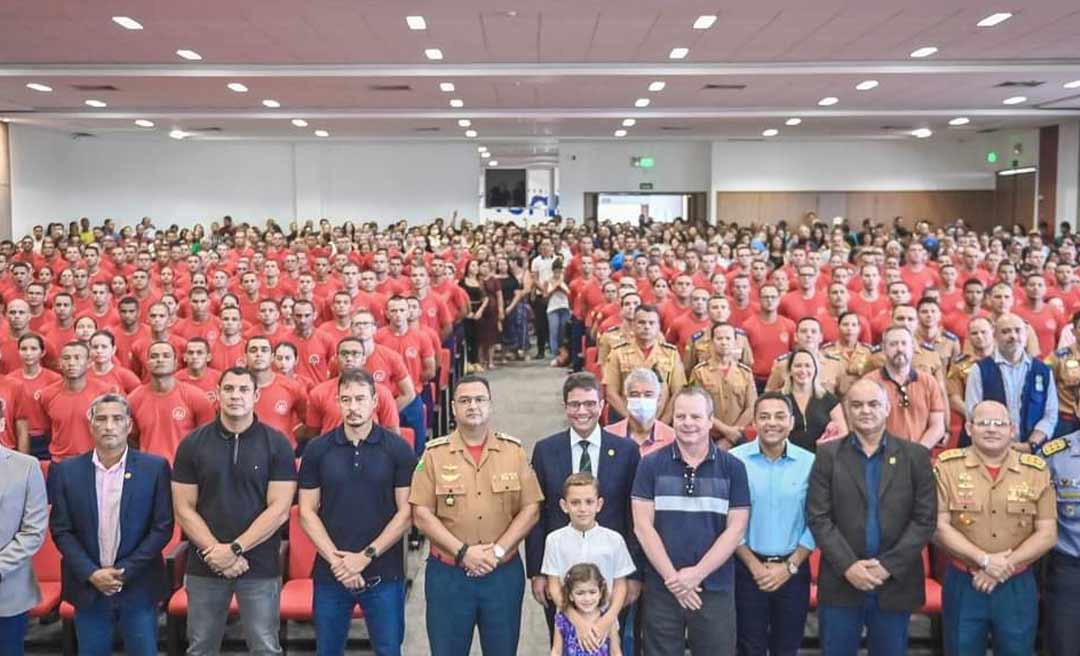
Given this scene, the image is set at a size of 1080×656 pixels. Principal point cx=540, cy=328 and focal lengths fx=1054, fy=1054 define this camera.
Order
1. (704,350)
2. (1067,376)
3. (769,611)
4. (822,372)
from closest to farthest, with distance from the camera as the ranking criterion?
(769,611)
(1067,376)
(822,372)
(704,350)

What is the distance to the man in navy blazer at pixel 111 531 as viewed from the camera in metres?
4.46

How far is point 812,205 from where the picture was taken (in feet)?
85.7

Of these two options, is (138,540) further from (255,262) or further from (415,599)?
(255,262)

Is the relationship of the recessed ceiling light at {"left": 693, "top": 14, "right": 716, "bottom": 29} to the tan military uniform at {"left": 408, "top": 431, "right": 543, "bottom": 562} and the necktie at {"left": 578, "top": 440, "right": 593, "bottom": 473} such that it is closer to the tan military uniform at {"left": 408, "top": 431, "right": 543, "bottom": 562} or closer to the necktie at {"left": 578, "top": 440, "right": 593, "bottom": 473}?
the necktie at {"left": 578, "top": 440, "right": 593, "bottom": 473}

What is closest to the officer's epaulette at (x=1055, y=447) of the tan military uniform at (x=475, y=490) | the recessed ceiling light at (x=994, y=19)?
the tan military uniform at (x=475, y=490)

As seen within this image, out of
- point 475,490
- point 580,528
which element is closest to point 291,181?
point 475,490

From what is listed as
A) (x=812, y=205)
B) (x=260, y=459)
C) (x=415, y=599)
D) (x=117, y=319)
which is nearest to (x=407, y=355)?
(x=415, y=599)

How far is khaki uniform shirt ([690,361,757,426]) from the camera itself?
259 inches

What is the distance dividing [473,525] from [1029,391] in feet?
12.3

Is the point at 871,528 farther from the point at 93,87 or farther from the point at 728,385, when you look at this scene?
the point at 93,87

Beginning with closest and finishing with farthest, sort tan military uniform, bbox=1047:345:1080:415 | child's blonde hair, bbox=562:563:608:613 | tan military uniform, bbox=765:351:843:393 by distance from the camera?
child's blonde hair, bbox=562:563:608:613 → tan military uniform, bbox=1047:345:1080:415 → tan military uniform, bbox=765:351:843:393

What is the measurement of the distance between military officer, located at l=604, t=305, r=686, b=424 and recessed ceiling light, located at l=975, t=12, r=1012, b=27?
6593mm

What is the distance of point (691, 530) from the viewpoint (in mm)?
4219

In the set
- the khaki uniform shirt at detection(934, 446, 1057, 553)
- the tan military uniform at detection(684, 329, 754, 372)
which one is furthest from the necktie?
the tan military uniform at detection(684, 329, 754, 372)
